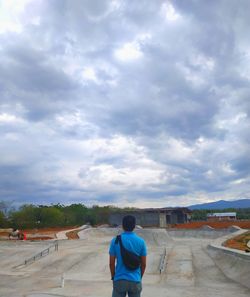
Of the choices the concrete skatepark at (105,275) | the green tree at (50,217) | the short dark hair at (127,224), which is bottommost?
the concrete skatepark at (105,275)

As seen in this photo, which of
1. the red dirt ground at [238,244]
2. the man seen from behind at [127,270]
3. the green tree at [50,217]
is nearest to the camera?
the man seen from behind at [127,270]

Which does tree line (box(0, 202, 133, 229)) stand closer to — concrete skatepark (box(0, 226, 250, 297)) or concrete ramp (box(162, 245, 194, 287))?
concrete skatepark (box(0, 226, 250, 297))

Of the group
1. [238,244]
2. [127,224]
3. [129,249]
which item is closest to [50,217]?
[238,244]

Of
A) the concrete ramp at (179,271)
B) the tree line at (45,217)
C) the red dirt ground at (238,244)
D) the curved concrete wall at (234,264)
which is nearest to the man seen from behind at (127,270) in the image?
the curved concrete wall at (234,264)

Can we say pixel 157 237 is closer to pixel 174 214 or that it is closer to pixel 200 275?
pixel 200 275

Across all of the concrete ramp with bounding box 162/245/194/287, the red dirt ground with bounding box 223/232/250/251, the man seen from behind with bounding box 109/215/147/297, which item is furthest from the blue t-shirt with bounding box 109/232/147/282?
the red dirt ground with bounding box 223/232/250/251

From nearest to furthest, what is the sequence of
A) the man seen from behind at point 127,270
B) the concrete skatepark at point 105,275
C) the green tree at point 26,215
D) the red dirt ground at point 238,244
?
the man seen from behind at point 127,270 → the concrete skatepark at point 105,275 → the red dirt ground at point 238,244 → the green tree at point 26,215

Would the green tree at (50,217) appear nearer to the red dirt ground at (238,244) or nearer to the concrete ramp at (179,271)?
the red dirt ground at (238,244)

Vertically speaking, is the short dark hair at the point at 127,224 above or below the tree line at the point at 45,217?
below

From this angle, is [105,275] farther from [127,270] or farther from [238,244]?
[127,270]

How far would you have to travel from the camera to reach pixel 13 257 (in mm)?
27906

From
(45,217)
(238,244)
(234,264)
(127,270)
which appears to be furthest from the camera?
(45,217)

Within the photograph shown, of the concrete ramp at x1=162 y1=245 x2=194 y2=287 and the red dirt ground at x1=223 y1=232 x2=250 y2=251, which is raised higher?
the red dirt ground at x1=223 y1=232 x2=250 y2=251

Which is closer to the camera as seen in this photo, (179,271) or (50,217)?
(179,271)
